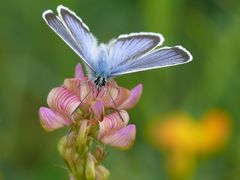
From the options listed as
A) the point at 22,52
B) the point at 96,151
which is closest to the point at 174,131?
the point at 22,52

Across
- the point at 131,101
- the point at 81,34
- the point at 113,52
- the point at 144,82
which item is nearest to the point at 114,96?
the point at 131,101

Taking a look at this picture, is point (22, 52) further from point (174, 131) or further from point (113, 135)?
point (113, 135)

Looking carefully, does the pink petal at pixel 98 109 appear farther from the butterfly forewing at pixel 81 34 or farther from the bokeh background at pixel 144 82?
the bokeh background at pixel 144 82

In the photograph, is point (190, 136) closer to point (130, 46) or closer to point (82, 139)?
point (130, 46)

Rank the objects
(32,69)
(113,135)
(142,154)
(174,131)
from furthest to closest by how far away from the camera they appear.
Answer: (32,69) < (142,154) < (174,131) < (113,135)

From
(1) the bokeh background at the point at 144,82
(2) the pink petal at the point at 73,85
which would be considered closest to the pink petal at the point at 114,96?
(2) the pink petal at the point at 73,85

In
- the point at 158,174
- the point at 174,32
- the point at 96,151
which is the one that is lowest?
the point at 158,174
